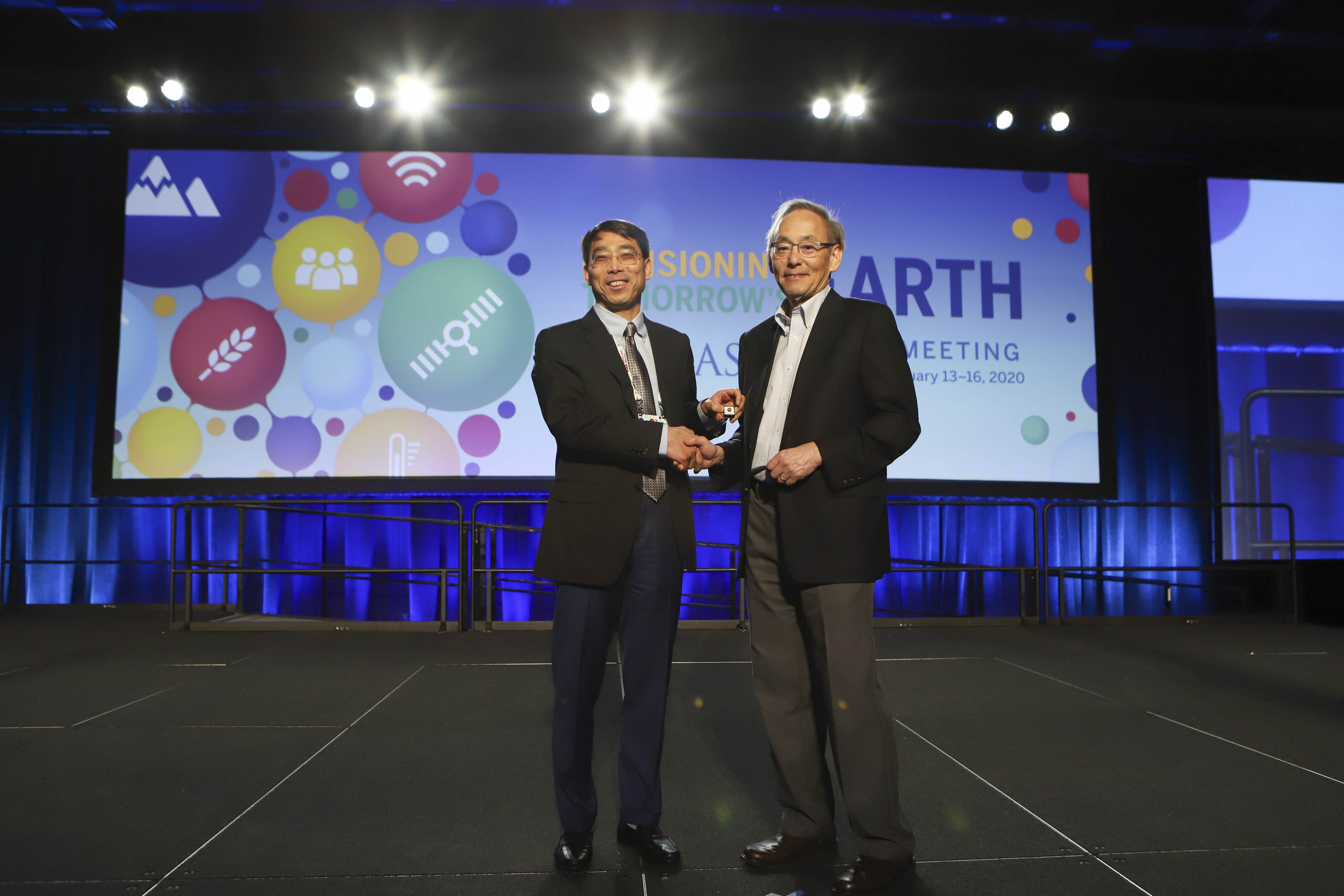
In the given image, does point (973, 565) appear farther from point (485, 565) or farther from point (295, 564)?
point (295, 564)

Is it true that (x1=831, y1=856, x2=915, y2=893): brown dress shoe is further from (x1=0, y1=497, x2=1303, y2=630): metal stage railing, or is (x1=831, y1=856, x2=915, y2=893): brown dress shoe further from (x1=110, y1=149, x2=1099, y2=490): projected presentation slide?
(x1=110, y1=149, x2=1099, y2=490): projected presentation slide

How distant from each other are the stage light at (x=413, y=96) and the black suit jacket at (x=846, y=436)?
16.6ft

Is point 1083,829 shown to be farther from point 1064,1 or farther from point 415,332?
point 1064,1

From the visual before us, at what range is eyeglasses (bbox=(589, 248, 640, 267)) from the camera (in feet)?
5.95

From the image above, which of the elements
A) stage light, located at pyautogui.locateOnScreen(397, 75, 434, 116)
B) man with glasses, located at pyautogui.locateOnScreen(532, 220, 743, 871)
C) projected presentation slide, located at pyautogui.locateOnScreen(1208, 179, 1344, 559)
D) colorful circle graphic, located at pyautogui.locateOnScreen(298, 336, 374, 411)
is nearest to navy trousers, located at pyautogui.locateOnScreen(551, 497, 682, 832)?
man with glasses, located at pyautogui.locateOnScreen(532, 220, 743, 871)

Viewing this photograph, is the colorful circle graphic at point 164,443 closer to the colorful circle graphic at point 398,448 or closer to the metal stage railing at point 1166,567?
the colorful circle graphic at point 398,448

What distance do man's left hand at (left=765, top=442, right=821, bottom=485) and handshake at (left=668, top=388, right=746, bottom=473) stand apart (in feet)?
0.55

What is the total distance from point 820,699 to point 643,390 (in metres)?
0.81

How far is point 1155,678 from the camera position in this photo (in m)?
3.68

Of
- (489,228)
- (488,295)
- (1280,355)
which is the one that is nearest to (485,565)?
(488,295)

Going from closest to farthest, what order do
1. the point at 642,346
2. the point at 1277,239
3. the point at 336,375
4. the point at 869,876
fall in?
the point at 869,876 → the point at 642,346 → the point at 336,375 → the point at 1277,239

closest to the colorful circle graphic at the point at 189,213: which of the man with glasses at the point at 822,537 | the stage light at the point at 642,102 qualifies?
the stage light at the point at 642,102

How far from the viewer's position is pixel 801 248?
173 centimetres

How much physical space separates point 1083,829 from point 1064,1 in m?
5.38
